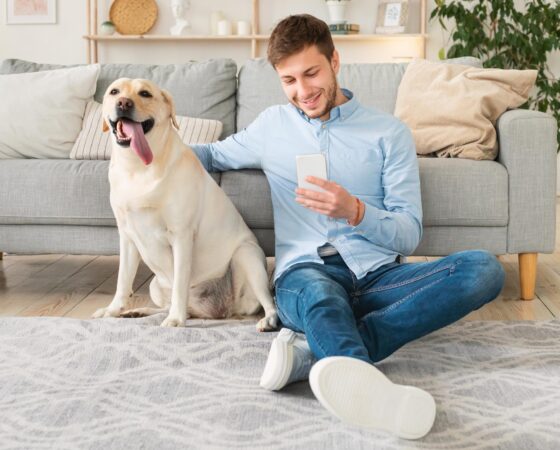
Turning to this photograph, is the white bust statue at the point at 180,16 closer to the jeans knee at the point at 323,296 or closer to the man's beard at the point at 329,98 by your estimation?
the man's beard at the point at 329,98

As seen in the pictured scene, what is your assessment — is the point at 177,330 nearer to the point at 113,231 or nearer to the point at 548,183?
the point at 113,231

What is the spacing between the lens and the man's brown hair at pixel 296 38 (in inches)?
77.8

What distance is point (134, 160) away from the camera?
2.24 metres

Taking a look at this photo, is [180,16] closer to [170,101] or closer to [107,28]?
[107,28]

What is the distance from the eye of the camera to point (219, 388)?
1799 mm

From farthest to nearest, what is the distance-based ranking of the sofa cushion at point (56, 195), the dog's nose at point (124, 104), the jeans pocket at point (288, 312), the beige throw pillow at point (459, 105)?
the beige throw pillow at point (459, 105), the sofa cushion at point (56, 195), the dog's nose at point (124, 104), the jeans pocket at point (288, 312)

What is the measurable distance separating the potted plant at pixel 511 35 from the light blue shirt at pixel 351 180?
3.38m

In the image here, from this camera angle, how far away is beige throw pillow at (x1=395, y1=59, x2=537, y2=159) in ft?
9.32

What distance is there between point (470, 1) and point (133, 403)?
174 inches

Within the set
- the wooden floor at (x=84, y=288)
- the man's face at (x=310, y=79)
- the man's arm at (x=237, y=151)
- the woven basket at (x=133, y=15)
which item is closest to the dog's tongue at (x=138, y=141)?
the man's arm at (x=237, y=151)

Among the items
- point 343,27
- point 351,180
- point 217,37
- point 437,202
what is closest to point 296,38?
point 351,180

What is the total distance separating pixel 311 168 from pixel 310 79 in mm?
307

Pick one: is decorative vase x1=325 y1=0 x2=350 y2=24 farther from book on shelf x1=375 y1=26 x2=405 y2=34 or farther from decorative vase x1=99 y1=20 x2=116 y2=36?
decorative vase x1=99 y1=20 x2=116 y2=36

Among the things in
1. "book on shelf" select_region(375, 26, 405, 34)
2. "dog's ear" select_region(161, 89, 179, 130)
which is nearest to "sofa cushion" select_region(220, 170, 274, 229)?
"dog's ear" select_region(161, 89, 179, 130)
